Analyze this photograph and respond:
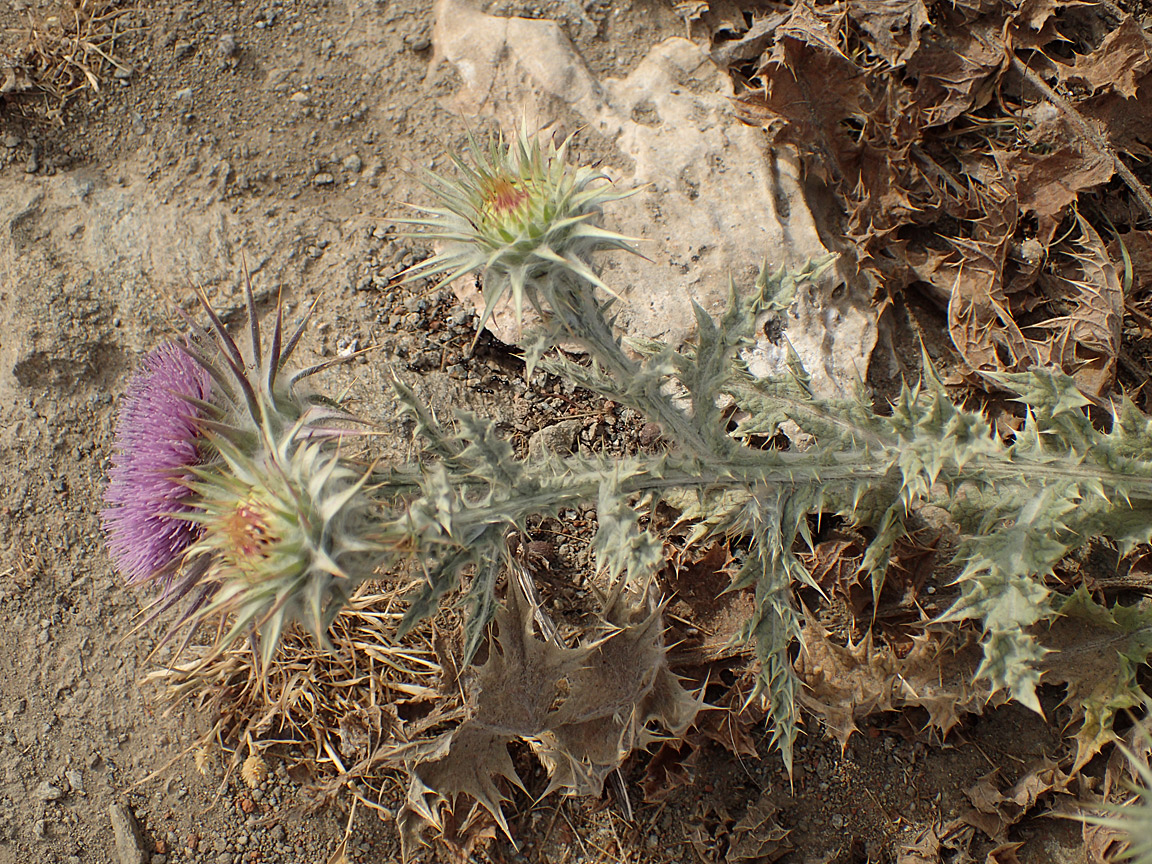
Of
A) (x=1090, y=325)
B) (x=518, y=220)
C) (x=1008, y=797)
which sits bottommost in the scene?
(x=1008, y=797)

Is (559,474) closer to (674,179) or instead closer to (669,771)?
(669,771)

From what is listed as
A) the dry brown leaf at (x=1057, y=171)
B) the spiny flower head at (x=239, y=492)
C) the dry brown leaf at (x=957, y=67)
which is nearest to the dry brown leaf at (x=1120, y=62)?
the dry brown leaf at (x=1057, y=171)

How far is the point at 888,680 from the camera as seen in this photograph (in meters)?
2.93

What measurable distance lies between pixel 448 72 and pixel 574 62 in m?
0.60

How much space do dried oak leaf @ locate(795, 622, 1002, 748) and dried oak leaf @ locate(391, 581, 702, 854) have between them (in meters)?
0.48

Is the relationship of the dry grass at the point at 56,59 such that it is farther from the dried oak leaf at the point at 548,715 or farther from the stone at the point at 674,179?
the dried oak leaf at the point at 548,715

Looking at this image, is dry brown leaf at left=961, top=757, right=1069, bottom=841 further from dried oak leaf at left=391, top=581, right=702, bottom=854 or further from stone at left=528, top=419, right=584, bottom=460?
stone at left=528, top=419, right=584, bottom=460

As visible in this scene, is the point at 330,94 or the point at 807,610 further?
the point at 330,94

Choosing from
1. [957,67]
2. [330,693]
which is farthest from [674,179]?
[330,693]

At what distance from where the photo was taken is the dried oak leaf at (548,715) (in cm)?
287

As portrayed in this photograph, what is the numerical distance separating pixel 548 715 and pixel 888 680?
121 cm

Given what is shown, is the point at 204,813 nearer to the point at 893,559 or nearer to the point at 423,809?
the point at 423,809

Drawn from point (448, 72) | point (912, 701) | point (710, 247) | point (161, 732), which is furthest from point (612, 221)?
point (161, 732)

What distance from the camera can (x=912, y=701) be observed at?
2.85 m
